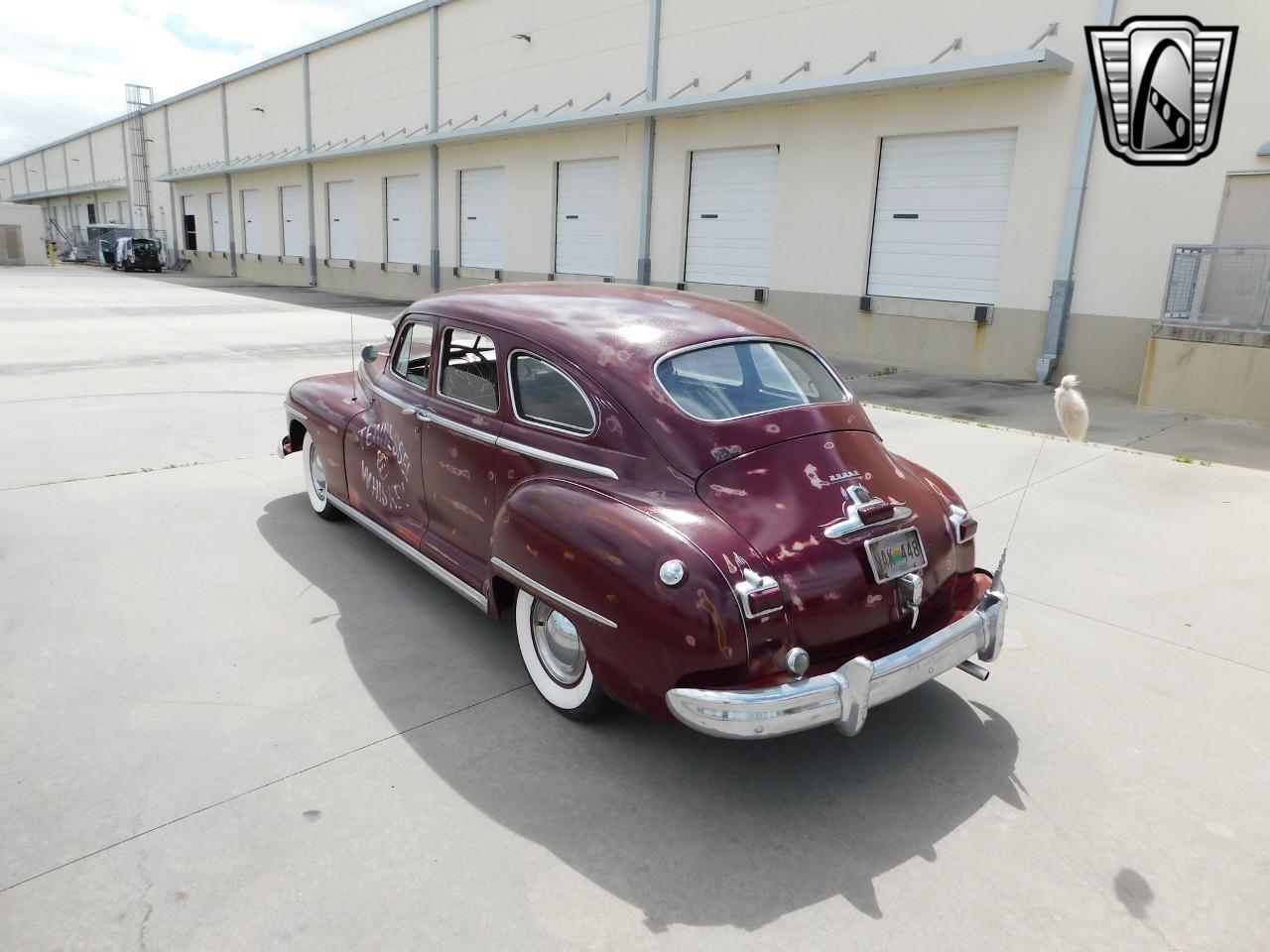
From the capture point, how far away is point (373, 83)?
2705 centimetres

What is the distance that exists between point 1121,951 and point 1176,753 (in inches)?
48.2

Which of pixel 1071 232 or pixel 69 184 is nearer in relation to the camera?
pixel 1071 232

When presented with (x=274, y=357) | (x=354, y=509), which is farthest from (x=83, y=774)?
(x=274, y=357)

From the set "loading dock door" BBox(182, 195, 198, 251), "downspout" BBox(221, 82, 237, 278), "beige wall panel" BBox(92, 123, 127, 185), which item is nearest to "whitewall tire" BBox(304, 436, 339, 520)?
"downspout" BBox(221, 82, 237, 278)

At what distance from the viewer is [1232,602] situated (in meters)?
4.64

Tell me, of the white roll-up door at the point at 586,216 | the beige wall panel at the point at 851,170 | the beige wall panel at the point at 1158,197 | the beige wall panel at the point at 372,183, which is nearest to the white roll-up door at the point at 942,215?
the beige wall panel at the point at 851,170

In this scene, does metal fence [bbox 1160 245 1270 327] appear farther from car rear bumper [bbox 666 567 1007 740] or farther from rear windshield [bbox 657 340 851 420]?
car rear bumper [bbox 666 567 1007 740]

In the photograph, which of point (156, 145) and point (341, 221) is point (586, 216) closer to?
point (341, 221)

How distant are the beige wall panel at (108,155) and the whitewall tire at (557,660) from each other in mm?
59038

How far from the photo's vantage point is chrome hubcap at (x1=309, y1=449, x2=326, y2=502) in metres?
5.61

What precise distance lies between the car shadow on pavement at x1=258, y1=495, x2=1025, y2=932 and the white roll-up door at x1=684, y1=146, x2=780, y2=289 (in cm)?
1384

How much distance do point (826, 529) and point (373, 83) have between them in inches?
1125

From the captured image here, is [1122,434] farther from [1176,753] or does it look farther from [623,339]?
[623,339]

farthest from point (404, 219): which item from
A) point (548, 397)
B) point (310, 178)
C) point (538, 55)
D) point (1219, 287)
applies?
point (548, 397)
